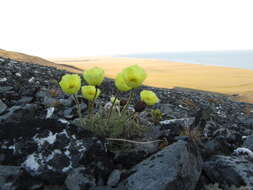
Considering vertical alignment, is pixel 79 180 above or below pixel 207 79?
above

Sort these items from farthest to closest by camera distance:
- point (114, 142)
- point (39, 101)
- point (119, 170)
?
point (39, 101) < point (114, 142) < point (119, 170)

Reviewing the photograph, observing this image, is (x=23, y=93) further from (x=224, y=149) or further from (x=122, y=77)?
(x=224, y=149)

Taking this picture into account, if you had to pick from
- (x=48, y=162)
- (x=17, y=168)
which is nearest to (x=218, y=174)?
(x=48, y=162)

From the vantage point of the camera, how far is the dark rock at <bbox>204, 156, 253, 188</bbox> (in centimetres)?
241

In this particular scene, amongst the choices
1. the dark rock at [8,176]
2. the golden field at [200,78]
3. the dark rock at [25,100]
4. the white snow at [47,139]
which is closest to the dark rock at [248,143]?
the white snow at [47,139]

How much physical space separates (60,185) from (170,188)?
815mm

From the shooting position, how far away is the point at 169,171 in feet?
7.00

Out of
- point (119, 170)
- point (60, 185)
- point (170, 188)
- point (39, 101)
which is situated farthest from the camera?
point (39, 101)

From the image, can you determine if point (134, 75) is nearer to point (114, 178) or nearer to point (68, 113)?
point (114, 178)

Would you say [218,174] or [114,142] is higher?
[114,142]

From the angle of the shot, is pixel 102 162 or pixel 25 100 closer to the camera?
pixel 102 162

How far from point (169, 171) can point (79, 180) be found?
0.67 metres

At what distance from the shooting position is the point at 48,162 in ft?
7.52

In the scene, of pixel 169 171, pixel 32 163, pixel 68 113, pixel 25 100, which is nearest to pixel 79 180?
pixel 32 163
